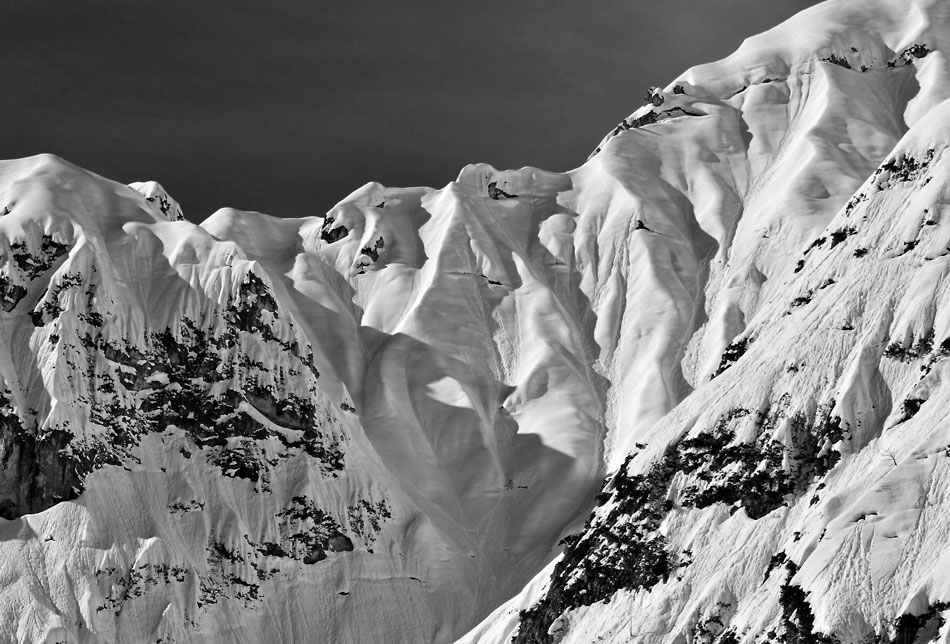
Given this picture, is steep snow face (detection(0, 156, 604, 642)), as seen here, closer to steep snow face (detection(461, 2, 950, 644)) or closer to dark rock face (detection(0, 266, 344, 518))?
dark rock face (detection(0, 266, 344, 518))

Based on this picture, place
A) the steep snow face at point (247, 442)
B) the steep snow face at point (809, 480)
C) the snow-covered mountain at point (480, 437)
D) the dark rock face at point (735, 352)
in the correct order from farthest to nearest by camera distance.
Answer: the steep snow face at point (247, 442) → the dark rock face at point (735, 352) → the snow-covered mountain at point (480, 437) → the steep snow face at point (809, 480)

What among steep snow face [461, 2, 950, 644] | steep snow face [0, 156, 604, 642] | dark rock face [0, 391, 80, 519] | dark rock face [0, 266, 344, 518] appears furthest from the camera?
dark rock face [0, 266, 344, 518]

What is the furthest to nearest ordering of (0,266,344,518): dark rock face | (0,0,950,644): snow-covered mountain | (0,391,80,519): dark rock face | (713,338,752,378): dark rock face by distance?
1. (0,266,344,518): dark rock face
2. (0,391,80,519): dark rock face
3. (713,338,752,378): dark rock face
4. (0,0,950,644): snow-covered mountain

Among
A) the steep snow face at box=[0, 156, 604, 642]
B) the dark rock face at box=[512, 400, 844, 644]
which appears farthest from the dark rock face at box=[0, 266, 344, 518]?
the dark rock face at box=[512, 400, 844, 644]

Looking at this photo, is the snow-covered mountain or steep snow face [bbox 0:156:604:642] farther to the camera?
steep snow face [bbox 0:156:604:642]

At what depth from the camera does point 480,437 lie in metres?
173

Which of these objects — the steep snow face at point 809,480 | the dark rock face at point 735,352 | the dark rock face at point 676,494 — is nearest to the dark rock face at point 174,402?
the steep snow face at point 809,480

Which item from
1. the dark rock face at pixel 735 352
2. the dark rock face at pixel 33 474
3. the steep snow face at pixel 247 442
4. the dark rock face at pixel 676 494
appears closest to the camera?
the dark rock face at pixel 676 494

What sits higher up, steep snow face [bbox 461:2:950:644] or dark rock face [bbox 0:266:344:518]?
steep snow face [bbox 461:2:950:644]

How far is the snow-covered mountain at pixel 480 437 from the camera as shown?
94000 mm

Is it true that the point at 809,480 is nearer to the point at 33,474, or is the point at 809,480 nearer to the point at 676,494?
the point at 676,494

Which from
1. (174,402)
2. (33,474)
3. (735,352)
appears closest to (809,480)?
(735,352)

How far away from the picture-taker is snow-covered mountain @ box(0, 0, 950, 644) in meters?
94.0

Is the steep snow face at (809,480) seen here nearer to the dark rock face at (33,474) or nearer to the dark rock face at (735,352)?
the dark rock face at (735,352)
